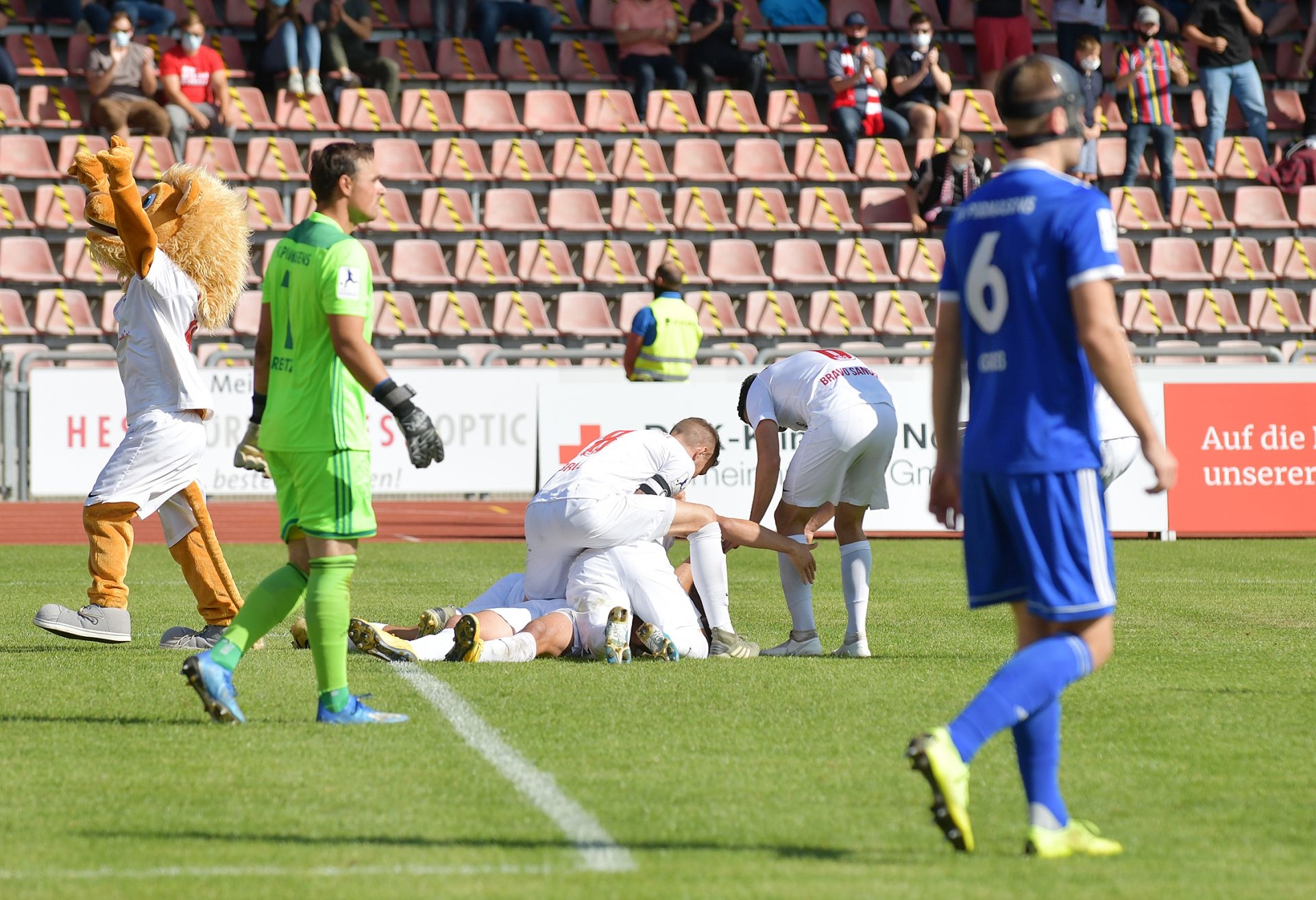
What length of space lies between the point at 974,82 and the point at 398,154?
8525 millimetres

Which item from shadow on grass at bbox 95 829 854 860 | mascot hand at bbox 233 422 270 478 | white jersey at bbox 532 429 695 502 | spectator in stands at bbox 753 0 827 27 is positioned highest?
spectator in stands at bbox 753 0 827 27

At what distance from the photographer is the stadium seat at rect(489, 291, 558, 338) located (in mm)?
19969

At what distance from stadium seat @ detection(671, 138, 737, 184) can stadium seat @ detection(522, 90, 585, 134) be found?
1352 mm

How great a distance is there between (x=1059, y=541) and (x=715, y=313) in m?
16.5

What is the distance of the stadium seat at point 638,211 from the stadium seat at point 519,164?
3.28 feet

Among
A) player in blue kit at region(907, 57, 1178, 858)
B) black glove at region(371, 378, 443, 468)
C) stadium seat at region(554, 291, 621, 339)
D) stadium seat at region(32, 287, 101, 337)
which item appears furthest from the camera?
stadium seat at region(554, 291, 621, 339)

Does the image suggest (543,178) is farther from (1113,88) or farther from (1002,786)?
(1002,786)

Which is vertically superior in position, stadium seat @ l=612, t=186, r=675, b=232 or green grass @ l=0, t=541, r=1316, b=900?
stadium seat @ l=612, t=186, r=675, b=232

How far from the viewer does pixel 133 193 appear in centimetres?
739

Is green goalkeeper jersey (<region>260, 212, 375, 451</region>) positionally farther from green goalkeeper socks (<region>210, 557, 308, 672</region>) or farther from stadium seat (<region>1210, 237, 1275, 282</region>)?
stadium seat (<region>1210, 237, 1275, 282</region>)

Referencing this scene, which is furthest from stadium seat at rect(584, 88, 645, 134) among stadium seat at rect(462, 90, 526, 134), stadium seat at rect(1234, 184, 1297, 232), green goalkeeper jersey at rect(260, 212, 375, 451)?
green goalkeeper jersey at rect(260, 212, 375, 451)

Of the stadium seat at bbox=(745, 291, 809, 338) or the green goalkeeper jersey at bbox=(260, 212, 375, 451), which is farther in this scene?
the stadium seat at bbox=(745, 291, 809, 338)

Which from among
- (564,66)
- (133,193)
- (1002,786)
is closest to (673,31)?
(564,66)

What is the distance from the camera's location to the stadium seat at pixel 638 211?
21.2 meters
